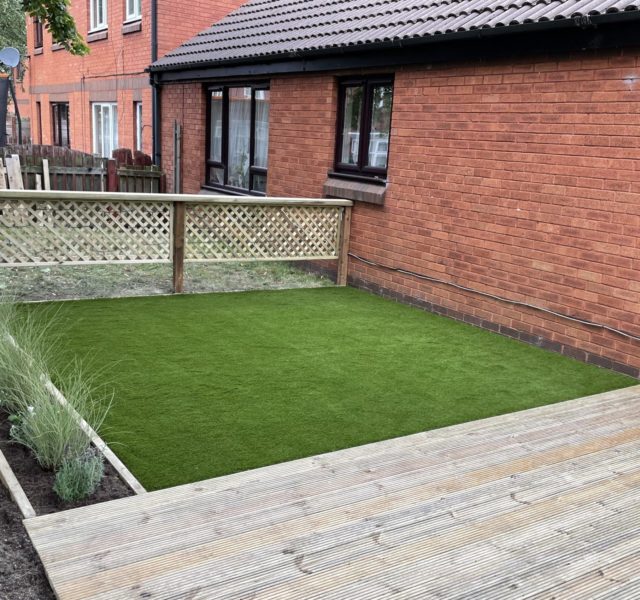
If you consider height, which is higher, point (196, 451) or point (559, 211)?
point (559, 211)

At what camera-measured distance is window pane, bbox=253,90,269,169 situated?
1082 centimetres

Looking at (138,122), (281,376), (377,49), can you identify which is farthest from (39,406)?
(138,122)

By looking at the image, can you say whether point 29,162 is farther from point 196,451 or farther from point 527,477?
point 527,477

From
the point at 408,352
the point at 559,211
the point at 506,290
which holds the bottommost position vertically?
the point at 408,352

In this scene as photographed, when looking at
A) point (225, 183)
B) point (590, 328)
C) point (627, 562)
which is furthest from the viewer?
point (225, 183)

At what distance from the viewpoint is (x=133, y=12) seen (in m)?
15.2

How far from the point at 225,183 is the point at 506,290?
6799mm

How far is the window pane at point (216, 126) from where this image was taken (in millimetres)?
12259

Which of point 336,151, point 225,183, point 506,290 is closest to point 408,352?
point 506,290

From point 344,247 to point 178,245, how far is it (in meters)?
2.22

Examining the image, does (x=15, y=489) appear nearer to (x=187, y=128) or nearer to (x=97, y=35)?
(x=187, y=128)

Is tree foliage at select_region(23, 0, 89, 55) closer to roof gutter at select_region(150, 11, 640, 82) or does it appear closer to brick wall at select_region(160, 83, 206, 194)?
roof gutter at select_region(150, 11, 640, 82)

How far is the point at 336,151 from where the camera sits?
9219mm

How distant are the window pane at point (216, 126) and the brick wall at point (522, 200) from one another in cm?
453
